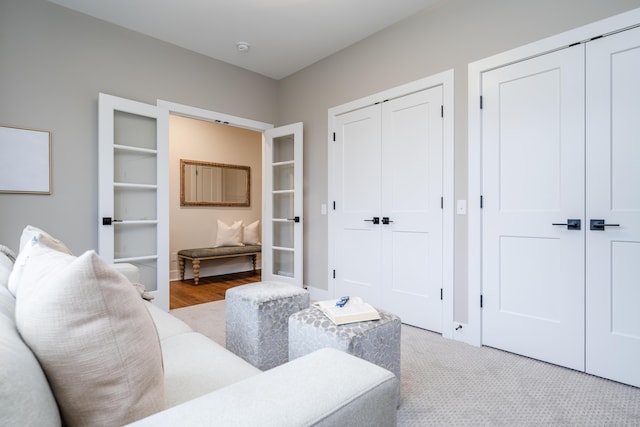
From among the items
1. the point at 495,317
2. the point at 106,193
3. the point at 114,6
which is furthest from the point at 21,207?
the point at 495,317

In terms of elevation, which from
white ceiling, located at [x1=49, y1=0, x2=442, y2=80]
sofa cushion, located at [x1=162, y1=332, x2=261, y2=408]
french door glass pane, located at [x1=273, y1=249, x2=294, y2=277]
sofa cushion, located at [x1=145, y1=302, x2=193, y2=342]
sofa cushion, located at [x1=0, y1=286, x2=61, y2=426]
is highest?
white ceiling, located at [x1=49, y1=0, x2=442, y2=80]

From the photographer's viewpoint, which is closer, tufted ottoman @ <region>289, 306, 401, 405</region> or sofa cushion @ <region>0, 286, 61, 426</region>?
sofa cushion @ <region>0, 286, 61, 426</region>

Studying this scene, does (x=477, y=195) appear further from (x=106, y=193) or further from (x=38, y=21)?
(x=38, y=21)

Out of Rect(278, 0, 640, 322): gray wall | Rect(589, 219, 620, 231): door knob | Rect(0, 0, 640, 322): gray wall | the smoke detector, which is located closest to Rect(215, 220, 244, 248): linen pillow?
Rect(278, 0, 640, 322): gray wall

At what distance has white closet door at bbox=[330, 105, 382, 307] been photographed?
3.23m

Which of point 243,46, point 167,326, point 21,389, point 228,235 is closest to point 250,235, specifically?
point 228,235

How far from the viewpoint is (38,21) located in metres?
2.70

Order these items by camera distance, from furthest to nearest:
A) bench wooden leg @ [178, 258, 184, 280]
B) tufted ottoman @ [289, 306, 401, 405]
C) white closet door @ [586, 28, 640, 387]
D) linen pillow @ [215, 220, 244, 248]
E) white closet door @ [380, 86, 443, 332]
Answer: linen pillow @ [215, 220, 244, 248]
bench wooden leg @ [178, 258, 184, 280]
white closet door @ [380, 86, 443, 332]
white closet door @ [586, 28, 640, 387]
tufted ottoman @ [289, 306, 401, 405]

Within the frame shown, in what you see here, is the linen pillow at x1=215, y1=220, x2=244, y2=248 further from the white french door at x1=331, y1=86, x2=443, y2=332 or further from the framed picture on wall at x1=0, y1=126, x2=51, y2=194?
the framed picture on wall at x1=0, y1=126, x2=51, y2=194

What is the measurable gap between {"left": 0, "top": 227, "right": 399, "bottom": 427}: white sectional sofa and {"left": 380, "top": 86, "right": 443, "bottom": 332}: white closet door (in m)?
2.21

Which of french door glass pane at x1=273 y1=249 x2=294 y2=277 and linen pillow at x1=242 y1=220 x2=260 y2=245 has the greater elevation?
linen pillow at x1=242 y1=220 x2=260 y2=245

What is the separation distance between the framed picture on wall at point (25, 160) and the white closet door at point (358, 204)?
264 centimetres

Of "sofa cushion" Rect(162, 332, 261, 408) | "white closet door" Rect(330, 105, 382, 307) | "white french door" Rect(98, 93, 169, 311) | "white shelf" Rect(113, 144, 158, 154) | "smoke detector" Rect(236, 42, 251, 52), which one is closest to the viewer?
"sofa cushion" Rect(162, 332, 261, 408)

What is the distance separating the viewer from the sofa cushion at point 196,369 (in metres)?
0.98
